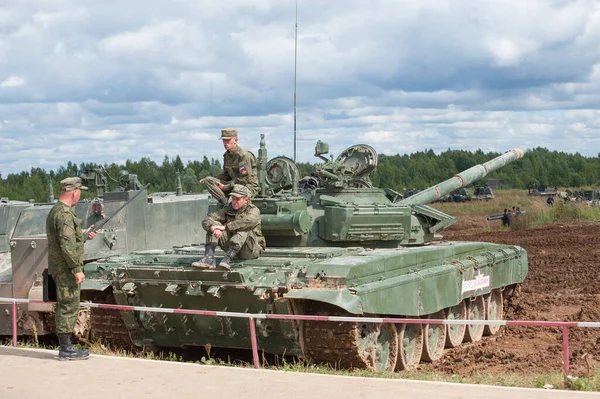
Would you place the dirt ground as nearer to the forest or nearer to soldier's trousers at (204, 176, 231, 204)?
soldier's trousers at (204, 176, 231, 204)

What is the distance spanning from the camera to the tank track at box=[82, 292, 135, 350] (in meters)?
12.6

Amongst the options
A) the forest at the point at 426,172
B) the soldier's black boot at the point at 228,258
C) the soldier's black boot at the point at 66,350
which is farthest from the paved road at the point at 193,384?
the forest at the point at 426,172

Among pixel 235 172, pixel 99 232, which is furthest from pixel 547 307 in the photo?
pixel 99 232

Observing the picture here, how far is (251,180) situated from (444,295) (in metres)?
3.23

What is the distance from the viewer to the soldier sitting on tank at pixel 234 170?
12328mm

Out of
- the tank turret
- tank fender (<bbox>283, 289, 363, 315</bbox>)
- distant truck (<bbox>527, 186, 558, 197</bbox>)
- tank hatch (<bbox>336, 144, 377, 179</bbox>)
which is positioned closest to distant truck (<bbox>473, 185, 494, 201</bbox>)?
distant truck (<bbox>527, 186, 558, 197</bbox>)

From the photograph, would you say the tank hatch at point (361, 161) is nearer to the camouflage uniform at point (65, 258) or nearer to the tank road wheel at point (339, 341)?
the tank road wheel at point (339, 341)

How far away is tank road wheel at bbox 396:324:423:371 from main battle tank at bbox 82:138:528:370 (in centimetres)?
1

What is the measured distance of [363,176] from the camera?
14.8 meters

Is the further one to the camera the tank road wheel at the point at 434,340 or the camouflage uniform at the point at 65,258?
the tank road wheel at the point at 434,340

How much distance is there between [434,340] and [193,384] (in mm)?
5690

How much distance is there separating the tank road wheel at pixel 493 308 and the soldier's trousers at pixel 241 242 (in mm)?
5934

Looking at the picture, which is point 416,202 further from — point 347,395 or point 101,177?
point 101,177

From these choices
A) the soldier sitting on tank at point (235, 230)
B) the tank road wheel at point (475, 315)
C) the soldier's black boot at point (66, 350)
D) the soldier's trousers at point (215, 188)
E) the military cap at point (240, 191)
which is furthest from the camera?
the tank road wheel at point (475, 315)
